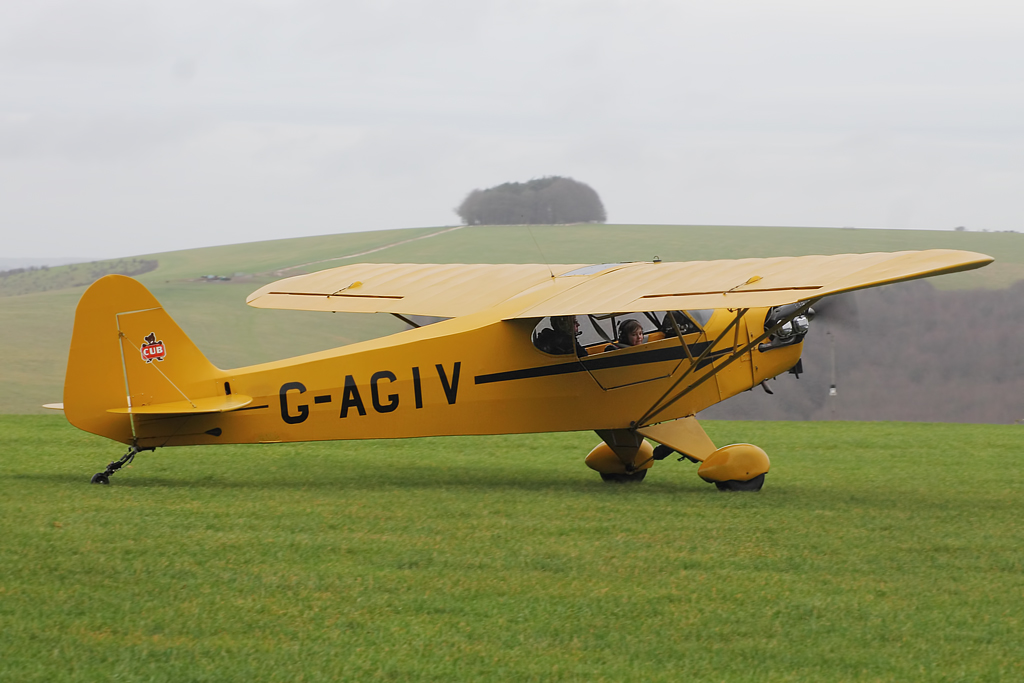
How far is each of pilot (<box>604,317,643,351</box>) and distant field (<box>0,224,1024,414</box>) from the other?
64.9 ft

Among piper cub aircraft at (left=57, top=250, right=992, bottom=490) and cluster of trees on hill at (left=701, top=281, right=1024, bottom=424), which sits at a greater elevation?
piper cub aircraft at (left=57, top=250, right=992, bottom=490)

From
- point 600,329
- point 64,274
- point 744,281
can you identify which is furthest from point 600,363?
point 64,274

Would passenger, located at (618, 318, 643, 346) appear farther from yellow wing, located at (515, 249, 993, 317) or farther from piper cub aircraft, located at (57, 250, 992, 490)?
yellow wing, located at (515, 249, 993, 317)

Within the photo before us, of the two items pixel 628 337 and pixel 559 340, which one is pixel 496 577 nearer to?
pixel 559 340

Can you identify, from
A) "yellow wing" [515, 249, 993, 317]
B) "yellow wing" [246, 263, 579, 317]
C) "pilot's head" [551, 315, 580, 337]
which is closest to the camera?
"yellow wing" [515, 249, 993, 317]

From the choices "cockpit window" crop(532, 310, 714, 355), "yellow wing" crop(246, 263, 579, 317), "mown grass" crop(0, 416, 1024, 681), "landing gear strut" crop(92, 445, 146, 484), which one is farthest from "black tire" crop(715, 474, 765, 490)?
"landing gear strut" crop(92, 445, 146, 484)

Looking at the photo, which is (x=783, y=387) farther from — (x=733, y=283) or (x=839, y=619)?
(x=839, y=619)

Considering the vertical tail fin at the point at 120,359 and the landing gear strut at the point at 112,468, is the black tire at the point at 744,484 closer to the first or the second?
the vertical tail fin at the point at 120,359

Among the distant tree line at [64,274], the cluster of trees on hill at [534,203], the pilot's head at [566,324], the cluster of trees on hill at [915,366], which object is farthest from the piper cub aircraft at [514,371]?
the distant tree line at [64,274]

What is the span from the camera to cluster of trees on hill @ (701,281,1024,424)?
24.5 meters

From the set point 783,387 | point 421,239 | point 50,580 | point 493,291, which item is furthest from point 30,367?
point 50,580

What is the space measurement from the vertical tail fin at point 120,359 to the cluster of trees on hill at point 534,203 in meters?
5.44

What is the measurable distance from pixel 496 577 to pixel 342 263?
113 feet

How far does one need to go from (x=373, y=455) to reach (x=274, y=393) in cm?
333
